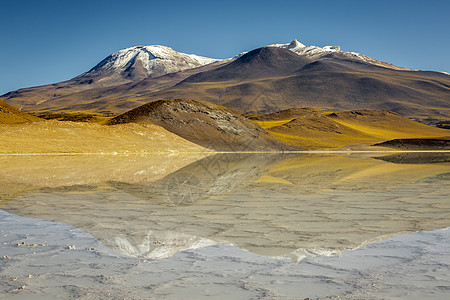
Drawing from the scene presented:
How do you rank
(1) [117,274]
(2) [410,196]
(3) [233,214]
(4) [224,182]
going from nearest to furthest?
(1) [117,274] < (3) [233,214] < (2) [410,196] < (4) [224,182]

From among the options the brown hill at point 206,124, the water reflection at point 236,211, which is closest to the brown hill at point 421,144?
the brown hill at point 206,124

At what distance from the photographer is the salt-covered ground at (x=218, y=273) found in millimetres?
5070

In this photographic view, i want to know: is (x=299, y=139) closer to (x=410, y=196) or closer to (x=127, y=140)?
(x=127, y=140)

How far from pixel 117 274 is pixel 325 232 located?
4.06 m

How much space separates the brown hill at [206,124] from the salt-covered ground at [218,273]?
58251 millimetres

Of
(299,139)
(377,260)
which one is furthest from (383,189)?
(299,139)

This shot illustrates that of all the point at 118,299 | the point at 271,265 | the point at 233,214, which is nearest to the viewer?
the point at 118,299

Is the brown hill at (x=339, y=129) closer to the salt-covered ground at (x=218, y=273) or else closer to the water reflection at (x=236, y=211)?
the water reflection at (x=236, y=211)

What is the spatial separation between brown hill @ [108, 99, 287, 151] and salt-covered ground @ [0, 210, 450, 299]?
58.3 m

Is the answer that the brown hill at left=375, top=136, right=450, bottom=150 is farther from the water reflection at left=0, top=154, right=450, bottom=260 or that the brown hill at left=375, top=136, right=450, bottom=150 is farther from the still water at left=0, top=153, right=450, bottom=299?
the still water at left=0, top=153, right=450, bottom=299

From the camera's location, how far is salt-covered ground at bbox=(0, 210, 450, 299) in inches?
200

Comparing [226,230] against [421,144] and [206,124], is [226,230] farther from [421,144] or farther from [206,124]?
[421,144]

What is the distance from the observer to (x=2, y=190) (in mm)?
14203

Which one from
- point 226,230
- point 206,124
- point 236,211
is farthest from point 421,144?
point 226,230
